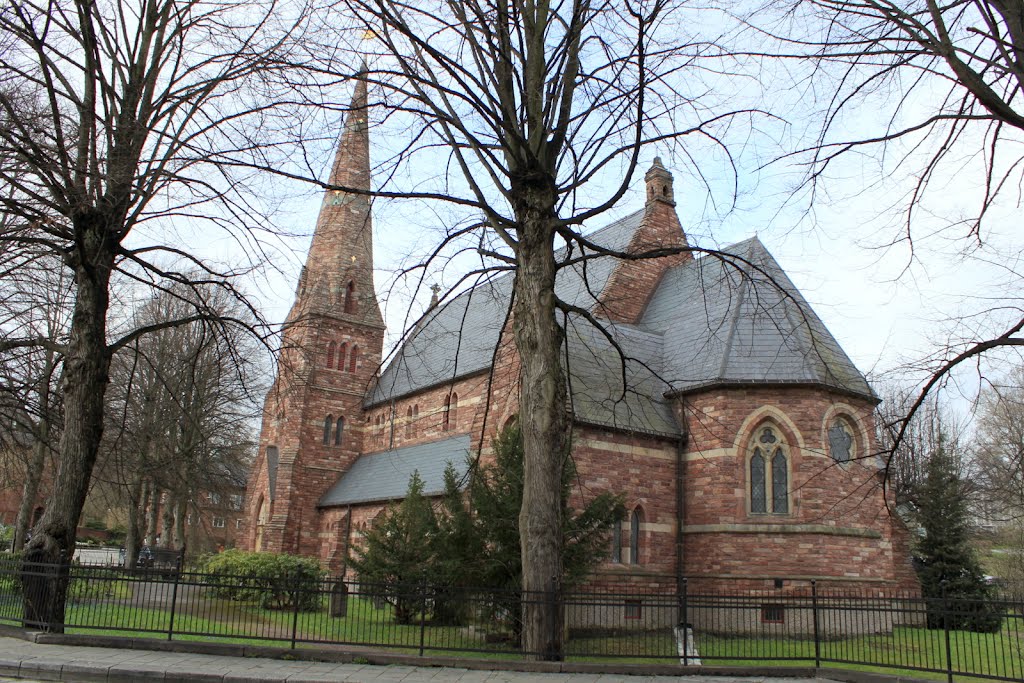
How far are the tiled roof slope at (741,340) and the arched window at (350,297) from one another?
46.3 feet

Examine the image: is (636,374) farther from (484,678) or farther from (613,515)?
(484,678)

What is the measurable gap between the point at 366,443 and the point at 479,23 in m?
23.4

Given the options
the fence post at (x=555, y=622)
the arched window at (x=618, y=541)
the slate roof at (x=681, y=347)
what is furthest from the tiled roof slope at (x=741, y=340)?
the fence post at (x=555, y=622)

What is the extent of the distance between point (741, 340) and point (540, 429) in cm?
1094

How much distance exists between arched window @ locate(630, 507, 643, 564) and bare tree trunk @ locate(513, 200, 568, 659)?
28.4 feet

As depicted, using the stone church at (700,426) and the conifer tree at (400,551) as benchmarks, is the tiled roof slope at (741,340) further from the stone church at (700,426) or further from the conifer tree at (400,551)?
the conifer tree at (400,551)

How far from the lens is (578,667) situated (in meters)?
10.3

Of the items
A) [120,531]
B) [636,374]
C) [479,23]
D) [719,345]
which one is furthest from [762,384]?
[120,531]

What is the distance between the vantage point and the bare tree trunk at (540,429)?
1062 cm

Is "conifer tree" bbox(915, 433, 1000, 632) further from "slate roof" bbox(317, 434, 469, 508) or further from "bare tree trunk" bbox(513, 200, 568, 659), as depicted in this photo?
"bare tree trunk" bbox(513, 200, 568, 659)

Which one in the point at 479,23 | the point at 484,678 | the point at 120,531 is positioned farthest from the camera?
the point at 120,531

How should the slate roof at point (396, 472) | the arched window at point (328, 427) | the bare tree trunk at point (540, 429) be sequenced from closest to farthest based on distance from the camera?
the bare tree trunk at point (540, 429)
the slate roof at point (396, 472)
the arched window at point (328, 427)

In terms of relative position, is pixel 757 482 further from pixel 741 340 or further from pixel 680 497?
pixel 741 340

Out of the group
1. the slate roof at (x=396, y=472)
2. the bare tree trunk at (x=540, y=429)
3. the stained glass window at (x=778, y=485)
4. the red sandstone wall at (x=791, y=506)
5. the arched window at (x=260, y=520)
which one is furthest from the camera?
the arched window at (x=260, y=520)
